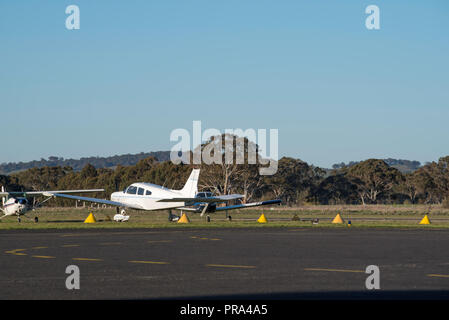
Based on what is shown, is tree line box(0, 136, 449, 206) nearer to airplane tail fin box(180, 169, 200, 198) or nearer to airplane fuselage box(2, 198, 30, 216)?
airplane tail fin box(180, 169, 200, 198)

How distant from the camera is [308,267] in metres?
15.1

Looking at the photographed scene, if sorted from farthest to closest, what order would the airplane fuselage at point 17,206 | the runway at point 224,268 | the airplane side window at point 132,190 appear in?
the airplane side window at point 132,190, the airplane fuselage at point 17,206, the runway at point 224,268

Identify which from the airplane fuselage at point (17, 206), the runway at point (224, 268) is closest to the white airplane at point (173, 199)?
the airplane fuselage at point (17, 206)

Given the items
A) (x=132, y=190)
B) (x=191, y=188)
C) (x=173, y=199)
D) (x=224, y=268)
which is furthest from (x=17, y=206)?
(x=224, y=268)

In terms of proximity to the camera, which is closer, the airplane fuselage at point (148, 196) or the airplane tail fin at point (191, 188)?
the airplane tail fin at point (191, 188)

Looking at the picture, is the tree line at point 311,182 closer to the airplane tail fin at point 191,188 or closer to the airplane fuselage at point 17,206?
the airplane tail fin at point 191,188

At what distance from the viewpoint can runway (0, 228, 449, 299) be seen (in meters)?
11.2

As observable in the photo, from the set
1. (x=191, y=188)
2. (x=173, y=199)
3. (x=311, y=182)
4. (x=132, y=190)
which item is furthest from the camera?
(x=311, y=182)

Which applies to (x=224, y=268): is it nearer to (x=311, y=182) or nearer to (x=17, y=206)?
(x=17, y=206)

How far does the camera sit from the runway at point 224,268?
11.2 m

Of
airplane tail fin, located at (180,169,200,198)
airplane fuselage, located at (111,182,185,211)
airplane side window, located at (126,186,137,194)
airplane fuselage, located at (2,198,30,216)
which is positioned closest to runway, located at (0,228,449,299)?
airplane tail fin, located at (180,169,200,198)

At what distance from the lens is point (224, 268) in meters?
14.9

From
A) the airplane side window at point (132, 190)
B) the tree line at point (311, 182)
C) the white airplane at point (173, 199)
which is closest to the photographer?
the white airplane at point (173, 199)

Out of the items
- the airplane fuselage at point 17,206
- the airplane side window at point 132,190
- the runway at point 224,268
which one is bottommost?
the runway at point 224,268
